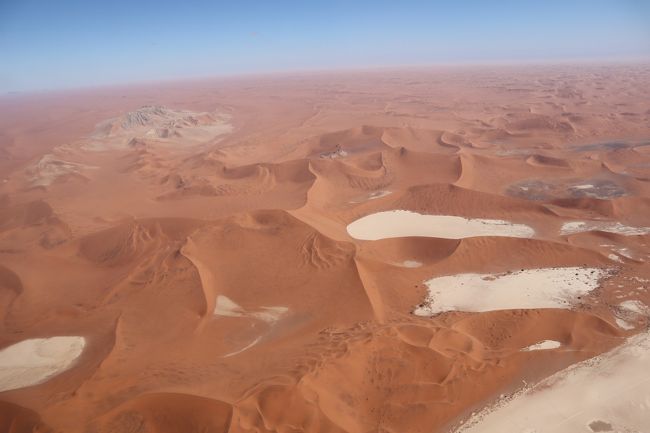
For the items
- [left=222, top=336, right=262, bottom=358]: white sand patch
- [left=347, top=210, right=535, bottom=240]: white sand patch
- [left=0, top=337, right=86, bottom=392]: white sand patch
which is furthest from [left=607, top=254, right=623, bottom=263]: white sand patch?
[left=0, top=337, right=86, bottom=392]: white sand patch

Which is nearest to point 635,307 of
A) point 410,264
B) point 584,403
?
point 584,403

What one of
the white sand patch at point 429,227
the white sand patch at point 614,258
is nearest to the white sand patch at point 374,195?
the white sand patch at point 429,227

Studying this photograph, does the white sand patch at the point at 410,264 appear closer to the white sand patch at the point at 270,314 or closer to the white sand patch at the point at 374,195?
the white sand patch at the point at 270,314

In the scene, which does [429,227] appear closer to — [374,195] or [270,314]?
[374,195]

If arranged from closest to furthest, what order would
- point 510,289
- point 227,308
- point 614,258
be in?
1. point 227,308
2. point 510,289
3. point 614,258

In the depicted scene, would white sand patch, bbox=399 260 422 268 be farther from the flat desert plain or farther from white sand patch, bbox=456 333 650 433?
white sand patch, bbox=456 333 650 433
